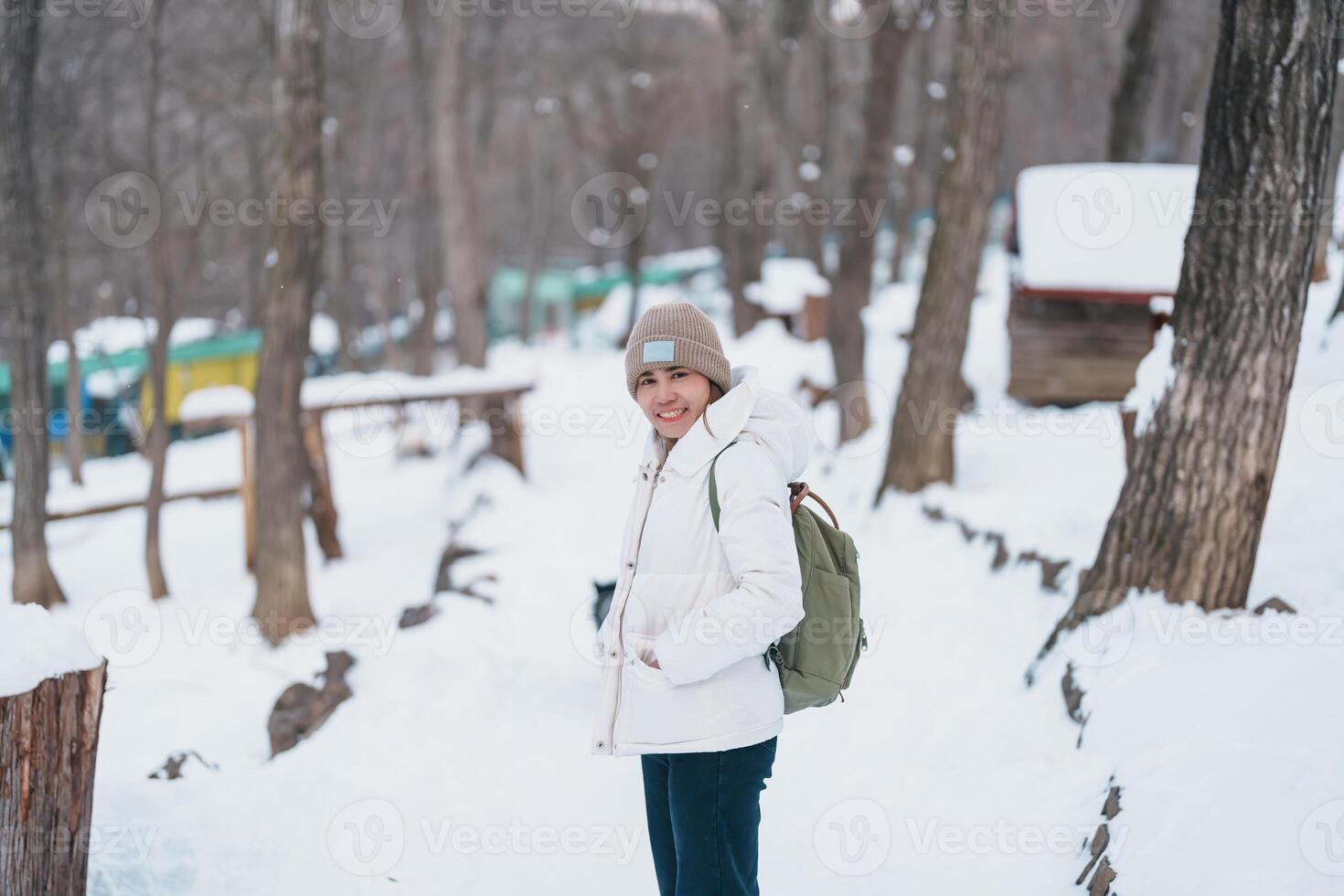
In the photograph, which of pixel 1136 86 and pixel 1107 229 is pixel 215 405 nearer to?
pixel 1107 229

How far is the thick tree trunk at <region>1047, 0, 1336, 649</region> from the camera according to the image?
4.10 metres

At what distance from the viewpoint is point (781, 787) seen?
452cm

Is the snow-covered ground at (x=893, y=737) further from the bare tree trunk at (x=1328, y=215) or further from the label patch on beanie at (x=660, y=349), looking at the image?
the label patch on beanie at (x=660, y=349)

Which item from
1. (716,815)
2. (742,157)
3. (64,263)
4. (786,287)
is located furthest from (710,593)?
(786,287)

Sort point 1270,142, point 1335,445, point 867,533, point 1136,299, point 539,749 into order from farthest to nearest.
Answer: point 1136,299
point 867,533
point 1335,445
point 539,749
point 1270,142

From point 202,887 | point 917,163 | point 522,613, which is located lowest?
point 202,887

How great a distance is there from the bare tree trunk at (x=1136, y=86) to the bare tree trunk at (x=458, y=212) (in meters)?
7.88

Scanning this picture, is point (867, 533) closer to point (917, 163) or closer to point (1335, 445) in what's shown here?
point (1335, 445)

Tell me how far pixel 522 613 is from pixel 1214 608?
4202 millimetres

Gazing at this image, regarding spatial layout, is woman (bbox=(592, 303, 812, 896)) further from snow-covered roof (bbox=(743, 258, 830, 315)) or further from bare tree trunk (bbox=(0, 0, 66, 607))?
snow-covered roof (bbox=(743, 258, 830, 315))

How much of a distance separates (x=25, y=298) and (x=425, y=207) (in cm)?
1319

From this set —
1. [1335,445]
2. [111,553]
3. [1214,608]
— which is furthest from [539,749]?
[111,553]

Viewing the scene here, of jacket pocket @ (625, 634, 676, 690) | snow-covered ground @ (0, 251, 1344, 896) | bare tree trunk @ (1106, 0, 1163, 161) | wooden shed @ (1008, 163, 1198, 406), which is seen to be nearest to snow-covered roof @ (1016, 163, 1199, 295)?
wooden shed @ (1008, 163, 1198, 406)

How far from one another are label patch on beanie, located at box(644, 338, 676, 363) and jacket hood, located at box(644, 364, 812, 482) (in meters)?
0.16
